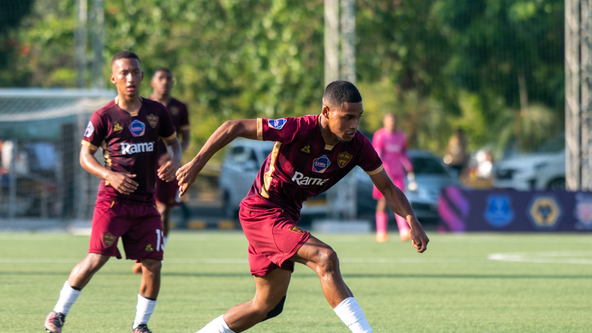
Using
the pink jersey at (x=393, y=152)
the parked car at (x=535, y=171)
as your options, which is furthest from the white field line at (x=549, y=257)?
the parked car at (x=535, y=171)

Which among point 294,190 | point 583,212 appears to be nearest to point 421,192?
point 583,212

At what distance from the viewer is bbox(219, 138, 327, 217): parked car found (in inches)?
690

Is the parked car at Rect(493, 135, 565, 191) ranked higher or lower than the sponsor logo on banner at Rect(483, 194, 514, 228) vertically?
higher

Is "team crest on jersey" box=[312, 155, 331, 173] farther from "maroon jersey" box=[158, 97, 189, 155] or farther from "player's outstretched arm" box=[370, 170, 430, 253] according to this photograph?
"maroon jersey" box=[158, 97, 189, 155]

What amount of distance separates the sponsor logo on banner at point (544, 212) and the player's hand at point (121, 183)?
38.6ft

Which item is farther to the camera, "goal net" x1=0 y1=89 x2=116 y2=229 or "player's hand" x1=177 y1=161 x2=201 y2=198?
"goal net" x1=0 y1=89 x2=116 y2=229

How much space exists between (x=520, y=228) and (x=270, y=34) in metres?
10.2

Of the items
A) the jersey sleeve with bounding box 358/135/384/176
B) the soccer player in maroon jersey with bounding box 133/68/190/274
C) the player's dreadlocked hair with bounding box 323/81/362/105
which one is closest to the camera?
the player's dreadlocked hair with bounding box 323/81/362/105

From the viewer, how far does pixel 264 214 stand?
4.62 metres

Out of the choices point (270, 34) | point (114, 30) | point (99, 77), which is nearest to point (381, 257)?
point (99, 77)

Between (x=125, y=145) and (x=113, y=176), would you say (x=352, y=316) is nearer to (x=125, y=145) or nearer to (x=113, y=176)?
(x=113, y=176)

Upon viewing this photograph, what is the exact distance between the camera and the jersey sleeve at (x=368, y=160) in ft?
15.3

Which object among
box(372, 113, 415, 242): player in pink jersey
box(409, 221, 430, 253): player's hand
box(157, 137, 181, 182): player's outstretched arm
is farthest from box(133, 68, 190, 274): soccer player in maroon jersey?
box(372, 113, 415, 242): player in pink jersey

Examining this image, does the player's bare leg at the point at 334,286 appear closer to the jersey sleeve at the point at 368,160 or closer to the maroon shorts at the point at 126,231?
the jersey sleeve at the point at 368,160
